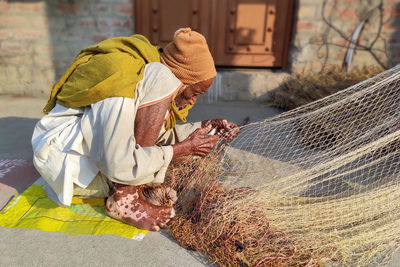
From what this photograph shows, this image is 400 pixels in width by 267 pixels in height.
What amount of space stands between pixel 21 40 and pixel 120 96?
11.4ft

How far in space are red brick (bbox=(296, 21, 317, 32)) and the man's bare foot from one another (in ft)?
10.3

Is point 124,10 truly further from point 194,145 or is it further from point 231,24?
point 194,145

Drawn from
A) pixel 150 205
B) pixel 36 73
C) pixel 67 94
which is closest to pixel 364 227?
pixel 150 205

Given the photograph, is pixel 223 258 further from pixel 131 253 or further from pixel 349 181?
pixel 349 181

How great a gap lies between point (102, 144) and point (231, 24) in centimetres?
306

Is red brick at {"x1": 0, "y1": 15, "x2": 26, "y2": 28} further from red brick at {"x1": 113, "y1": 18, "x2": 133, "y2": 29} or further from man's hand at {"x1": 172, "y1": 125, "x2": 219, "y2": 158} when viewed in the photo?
man's hand at {"x1": 172, "y1": 125, "x2": 219, "y2": 158}

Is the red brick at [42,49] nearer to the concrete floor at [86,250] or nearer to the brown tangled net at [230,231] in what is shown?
the concrete floor at [86,250]

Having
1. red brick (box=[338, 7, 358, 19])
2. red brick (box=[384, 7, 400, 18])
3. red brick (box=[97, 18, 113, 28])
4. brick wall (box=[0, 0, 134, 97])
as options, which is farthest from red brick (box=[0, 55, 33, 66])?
red brick (box=[384, 7, 400, 18])

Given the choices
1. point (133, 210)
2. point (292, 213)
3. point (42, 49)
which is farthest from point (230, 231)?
point (42, 49)

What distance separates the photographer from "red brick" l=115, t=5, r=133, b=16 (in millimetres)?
4051

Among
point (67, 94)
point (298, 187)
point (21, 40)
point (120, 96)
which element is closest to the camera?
point (120, 96)

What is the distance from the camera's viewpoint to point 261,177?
7.12ft

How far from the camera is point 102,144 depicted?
61.2 inches

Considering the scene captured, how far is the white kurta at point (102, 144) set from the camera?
5.07ft
